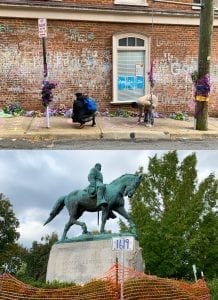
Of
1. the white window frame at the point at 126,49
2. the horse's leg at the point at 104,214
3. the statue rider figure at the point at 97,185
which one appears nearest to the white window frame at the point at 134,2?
the white window frame at the point at 126,49

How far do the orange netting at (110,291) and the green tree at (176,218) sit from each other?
14.3m

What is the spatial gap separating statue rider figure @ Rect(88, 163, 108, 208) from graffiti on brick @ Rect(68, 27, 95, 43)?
375 inches

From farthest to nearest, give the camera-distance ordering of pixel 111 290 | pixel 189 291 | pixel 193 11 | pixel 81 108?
pixel 193 11 < pixel 81 108 < pixel 189 291 < pixel 111 290

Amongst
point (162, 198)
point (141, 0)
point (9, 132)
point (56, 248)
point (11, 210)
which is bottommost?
point (11, 210)

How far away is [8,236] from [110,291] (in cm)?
2789

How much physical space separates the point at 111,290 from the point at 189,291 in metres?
1.63

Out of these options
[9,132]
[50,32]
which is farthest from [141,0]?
[9,132]

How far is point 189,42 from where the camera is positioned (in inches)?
880

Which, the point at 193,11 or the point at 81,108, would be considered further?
the point at 193,11

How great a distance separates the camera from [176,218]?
82.9 ft

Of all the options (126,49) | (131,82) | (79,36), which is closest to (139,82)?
(131,82)

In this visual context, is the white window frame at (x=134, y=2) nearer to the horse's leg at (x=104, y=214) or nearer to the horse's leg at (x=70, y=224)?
the horse's leg at (x=70, y=224)

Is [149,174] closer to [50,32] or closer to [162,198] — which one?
[162,198]

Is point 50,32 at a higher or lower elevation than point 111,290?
higher
